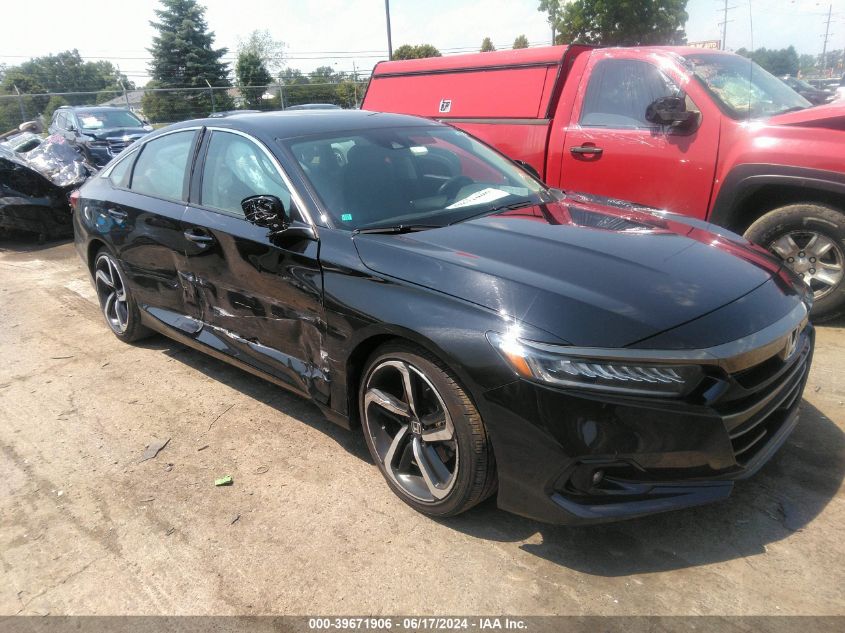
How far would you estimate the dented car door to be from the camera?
121 inches

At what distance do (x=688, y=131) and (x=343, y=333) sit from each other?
11.1ft

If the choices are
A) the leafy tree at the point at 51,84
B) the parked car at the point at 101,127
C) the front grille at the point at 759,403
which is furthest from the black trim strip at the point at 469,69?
the leafy tree at the point at 51,84

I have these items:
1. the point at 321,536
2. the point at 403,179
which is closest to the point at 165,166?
the point at 403,179

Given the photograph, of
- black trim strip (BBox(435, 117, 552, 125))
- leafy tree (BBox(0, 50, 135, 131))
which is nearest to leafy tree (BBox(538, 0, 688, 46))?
leafy tree (BBox(0, 50, 135, 131))

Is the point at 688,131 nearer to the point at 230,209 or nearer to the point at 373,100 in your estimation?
the point at 230,209

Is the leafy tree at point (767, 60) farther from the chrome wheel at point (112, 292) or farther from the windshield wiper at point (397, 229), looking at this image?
the chrome wheel at point (112, 292)

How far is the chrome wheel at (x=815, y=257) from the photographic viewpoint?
4312 millimetres

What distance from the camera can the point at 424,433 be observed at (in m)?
2.66

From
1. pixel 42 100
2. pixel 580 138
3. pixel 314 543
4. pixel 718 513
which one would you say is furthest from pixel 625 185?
pixel 42 100

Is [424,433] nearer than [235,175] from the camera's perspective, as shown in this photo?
Yes

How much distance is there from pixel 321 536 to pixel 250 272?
142 cm

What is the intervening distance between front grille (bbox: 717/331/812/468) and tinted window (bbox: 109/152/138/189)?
4127 millimetres

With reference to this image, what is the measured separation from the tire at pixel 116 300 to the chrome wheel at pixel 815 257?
4.69m

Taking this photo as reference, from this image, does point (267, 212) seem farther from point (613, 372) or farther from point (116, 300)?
point (116, 300)
